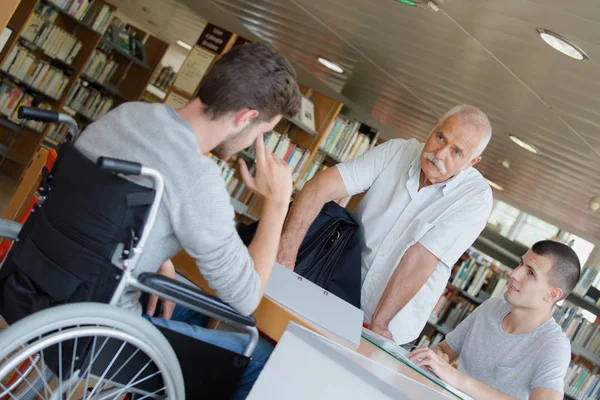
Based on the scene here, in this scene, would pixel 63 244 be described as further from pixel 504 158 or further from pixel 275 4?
pixel 504 158

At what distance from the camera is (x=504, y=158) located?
7.20 meters

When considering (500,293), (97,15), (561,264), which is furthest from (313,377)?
(97,15)

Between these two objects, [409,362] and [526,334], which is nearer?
[409,362]

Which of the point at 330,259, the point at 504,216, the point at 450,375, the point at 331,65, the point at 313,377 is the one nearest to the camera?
the point at 313,377

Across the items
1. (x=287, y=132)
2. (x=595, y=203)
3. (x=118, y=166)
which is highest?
(x=595, y=203)

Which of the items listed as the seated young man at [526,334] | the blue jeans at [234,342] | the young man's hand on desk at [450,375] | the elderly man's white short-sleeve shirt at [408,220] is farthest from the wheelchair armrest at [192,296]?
the seated young man at [526,334]

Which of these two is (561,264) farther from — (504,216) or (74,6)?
(504,216)

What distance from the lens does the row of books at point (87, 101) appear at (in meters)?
8.26

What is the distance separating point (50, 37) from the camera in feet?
23.8

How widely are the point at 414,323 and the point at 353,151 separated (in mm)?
5532

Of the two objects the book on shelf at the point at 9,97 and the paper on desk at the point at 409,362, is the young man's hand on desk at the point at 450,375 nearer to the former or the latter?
the paper on desk at the point at 409,362

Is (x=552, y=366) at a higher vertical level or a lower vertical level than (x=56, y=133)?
higher

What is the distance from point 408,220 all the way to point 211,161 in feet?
3.90

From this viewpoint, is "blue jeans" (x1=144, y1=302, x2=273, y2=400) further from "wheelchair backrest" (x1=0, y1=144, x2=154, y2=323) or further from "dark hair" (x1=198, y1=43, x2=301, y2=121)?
"dark hair" (x1=198, y1=43, x2=301, y2=121)
